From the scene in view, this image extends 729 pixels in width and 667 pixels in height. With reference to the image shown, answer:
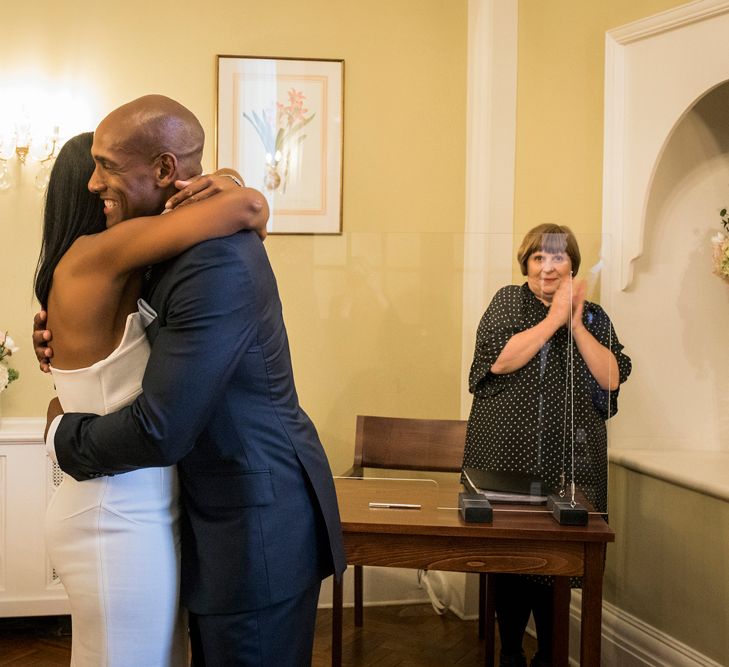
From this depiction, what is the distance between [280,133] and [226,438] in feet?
7.90

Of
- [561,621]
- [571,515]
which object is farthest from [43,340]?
[561,621]

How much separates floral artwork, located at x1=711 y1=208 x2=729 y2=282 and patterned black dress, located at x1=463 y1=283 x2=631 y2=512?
1.92 feet

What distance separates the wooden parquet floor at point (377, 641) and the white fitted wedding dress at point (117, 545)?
5.79 feet

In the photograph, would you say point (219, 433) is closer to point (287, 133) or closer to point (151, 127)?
point (151, 127)

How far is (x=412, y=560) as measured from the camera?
7.18 feet

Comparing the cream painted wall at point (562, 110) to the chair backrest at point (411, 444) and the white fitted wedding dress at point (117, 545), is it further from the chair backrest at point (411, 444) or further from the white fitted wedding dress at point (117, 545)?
the white fitted wedding dress at point (117, 545)

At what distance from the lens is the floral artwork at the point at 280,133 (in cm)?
361

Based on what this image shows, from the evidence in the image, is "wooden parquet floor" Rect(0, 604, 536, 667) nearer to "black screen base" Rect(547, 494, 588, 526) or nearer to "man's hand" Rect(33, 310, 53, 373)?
"black screen base" Rect(547, 494, 588, 526)

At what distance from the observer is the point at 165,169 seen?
4.76 feet

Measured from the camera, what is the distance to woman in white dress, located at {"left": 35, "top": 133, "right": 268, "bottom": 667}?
1412 mm

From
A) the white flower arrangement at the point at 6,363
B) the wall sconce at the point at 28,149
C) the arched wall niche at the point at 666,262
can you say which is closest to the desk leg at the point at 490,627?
the arched wall niche at the point at 666,262

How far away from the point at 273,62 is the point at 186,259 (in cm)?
246

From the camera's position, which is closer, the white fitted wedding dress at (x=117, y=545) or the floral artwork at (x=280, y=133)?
the white fitted wedding dress at (x=117, y=545)

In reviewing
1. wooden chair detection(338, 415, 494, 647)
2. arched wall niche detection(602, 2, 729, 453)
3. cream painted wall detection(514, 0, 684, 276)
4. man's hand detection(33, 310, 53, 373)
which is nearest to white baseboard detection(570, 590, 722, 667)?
wooden chair detection(338, 415, 494, 647)
